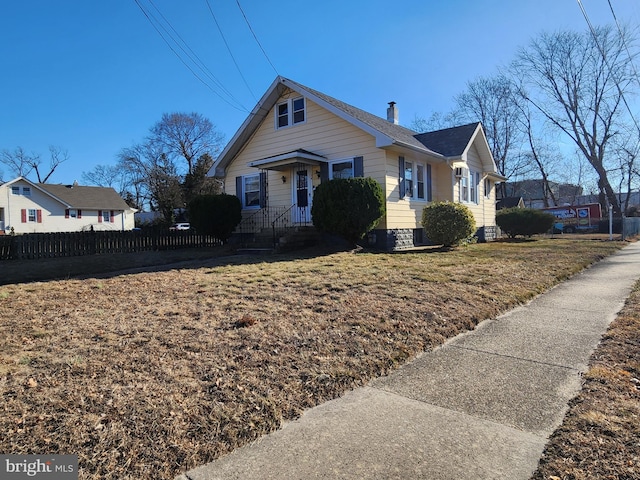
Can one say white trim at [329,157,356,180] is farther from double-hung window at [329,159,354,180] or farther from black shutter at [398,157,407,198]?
black shutter at [398,157,407,198]

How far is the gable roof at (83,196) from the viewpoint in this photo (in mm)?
40562

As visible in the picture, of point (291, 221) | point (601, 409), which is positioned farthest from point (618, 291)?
point (291, 221)

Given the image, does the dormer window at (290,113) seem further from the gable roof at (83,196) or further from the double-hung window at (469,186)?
the gable roof at (83,196)

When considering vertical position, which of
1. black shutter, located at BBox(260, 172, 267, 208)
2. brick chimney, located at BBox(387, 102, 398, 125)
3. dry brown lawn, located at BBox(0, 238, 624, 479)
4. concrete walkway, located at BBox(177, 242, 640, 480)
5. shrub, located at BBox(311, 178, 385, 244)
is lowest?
concrete walkway, located at BBox(177, 242, 640, 480)

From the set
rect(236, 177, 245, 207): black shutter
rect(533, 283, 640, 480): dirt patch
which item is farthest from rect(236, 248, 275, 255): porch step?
rect(533, 283, 640, 480): dirt patch

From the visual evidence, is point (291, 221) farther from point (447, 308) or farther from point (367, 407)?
point (367, 407)

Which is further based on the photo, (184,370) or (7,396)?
(184,370)

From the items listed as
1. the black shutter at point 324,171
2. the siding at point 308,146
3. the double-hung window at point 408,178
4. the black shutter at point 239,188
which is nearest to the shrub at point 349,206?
the siding at point 308,146

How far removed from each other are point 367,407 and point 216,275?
19.3 ft

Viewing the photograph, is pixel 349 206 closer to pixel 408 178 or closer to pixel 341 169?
pixel 341 169

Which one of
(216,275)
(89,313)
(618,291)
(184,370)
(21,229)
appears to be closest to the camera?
(184,370)

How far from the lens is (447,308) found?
5.47 m

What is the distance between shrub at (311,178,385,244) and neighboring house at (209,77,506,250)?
1.61 metres

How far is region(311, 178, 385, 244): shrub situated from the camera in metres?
11.6
